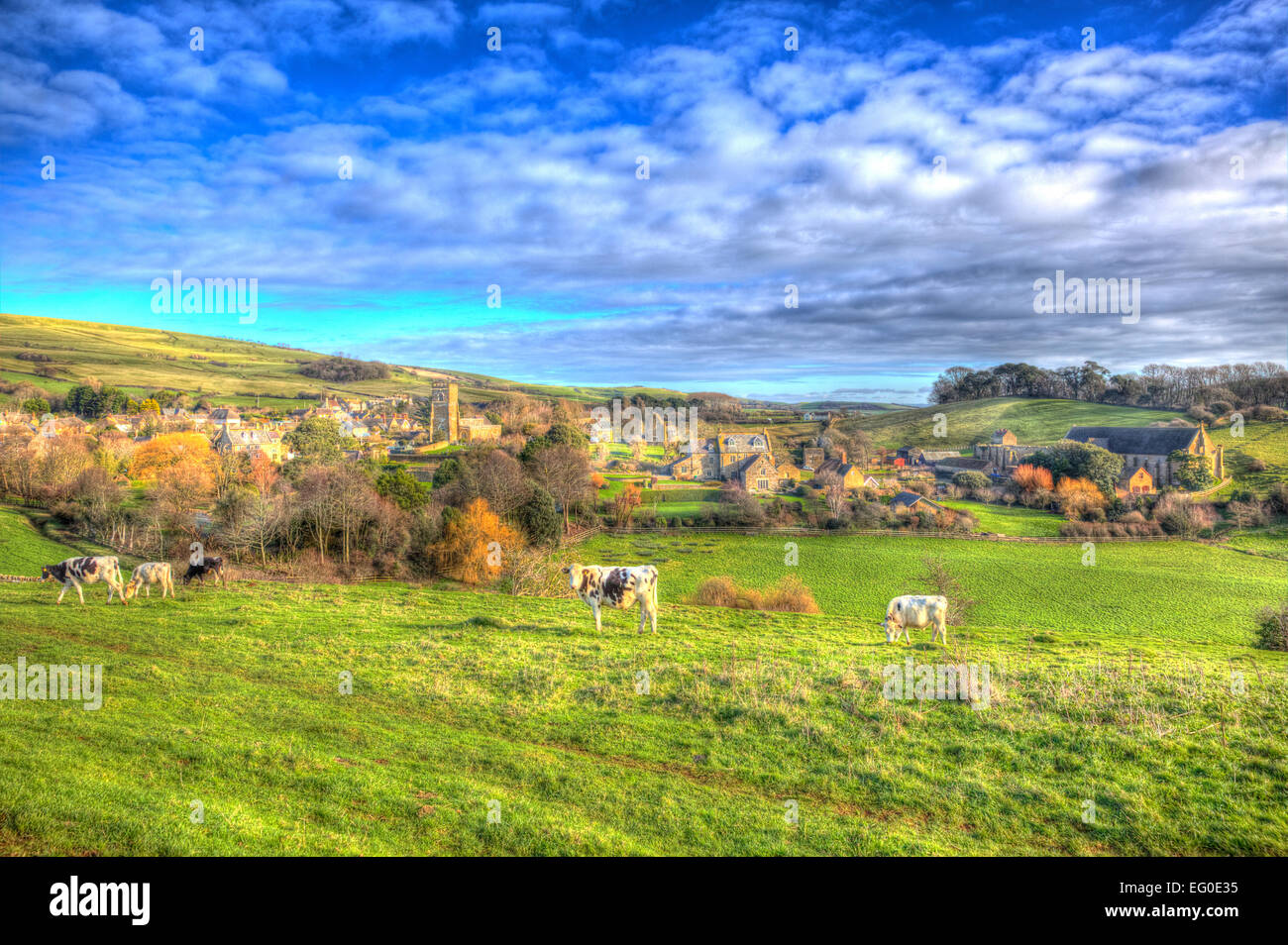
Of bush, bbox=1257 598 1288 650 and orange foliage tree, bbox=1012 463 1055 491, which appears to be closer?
bush, bbox=1257 598 1288 650

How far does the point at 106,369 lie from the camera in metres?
126

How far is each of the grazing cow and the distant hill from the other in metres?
104

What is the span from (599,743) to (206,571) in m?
21.2

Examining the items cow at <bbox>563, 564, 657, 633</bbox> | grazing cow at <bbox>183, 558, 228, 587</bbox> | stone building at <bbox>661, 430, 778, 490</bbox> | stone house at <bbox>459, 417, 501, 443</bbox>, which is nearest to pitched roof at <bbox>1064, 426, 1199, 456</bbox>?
stone building at <bbox>661, 430, 778, 490</bbox>

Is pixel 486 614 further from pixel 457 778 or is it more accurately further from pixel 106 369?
pixel 106 369

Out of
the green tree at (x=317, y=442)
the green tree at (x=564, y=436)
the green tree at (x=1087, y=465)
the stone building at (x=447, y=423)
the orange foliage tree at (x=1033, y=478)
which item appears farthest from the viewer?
the stone building at (x=447, y=423)

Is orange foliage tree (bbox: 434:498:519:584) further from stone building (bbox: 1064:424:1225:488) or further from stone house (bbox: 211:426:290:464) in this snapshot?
stone building (bbox: 1064:424:1225:488)

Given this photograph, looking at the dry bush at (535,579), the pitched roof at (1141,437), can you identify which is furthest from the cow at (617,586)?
the pitched roof at (1141,437)

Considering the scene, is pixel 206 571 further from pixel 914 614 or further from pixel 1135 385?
pixel 1135 385

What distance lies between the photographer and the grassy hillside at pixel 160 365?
4715 inches

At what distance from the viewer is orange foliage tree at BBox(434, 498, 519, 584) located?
121 feet

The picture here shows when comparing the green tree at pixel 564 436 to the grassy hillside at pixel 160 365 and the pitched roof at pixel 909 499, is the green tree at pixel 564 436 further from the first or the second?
the grassy hillside at pixel 160 365

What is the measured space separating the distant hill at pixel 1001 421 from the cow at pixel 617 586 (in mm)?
98864

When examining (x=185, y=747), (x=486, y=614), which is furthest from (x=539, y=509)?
(x=185, y=747)
